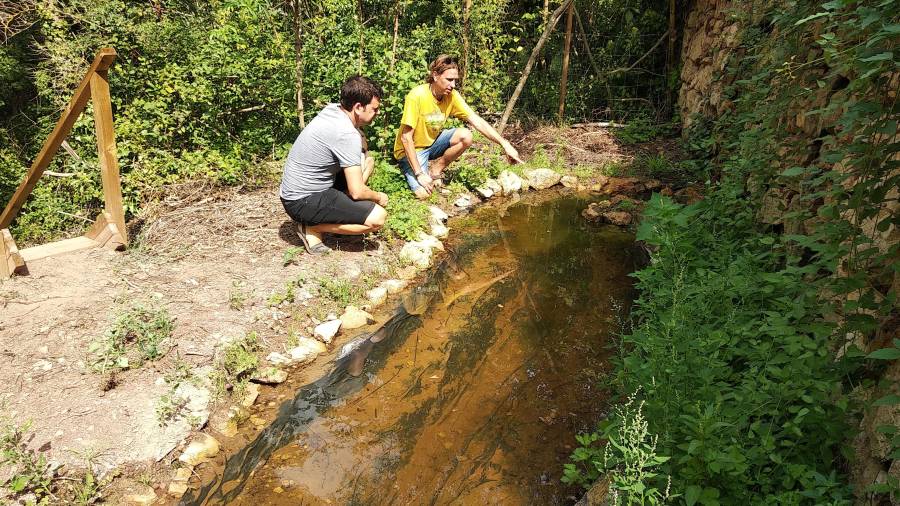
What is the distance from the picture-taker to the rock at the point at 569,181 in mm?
7396

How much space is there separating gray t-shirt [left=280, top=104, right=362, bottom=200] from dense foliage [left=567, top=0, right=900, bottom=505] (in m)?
2.48

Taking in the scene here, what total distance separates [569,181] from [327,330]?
441cm

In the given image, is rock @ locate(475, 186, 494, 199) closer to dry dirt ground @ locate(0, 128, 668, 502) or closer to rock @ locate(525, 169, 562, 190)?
rock @ locate(525, 169, 562, 190)

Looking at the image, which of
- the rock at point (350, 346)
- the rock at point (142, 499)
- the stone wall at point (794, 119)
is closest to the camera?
the stone wall at point (794, 119)

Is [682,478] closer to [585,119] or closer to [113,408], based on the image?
[113,408]

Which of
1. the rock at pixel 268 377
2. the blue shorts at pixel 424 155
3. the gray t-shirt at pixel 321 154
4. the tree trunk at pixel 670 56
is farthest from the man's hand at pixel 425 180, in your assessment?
the tree trunk at pixel 670 56

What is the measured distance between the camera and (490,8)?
7.28 meters

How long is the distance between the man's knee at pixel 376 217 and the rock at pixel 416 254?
13.9 inches

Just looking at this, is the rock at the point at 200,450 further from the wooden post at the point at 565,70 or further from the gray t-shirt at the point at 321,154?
the wooden post at the point at 565,70

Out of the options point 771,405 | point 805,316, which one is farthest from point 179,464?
point 805,316

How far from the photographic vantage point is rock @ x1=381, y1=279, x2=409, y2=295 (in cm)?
479

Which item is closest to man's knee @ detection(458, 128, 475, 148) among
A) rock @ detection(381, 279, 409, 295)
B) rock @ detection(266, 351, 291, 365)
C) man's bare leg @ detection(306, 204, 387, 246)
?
man's bare leg @ detection(306, 204, 387, 246)

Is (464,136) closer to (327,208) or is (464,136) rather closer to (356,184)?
(356,184)

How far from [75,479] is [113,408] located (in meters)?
0.48
